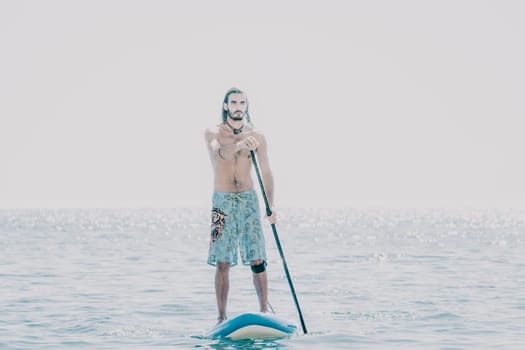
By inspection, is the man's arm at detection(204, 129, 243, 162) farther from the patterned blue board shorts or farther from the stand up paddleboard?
the stand up paddleboard

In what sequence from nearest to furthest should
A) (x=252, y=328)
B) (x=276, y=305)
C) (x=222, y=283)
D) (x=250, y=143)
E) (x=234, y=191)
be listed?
(x=250, y=143) < (x=252, y=328) < (x=234, y=191) < (x=222, y=283) < (x=276, y=305)

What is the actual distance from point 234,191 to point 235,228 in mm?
457

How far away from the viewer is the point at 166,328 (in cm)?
1191

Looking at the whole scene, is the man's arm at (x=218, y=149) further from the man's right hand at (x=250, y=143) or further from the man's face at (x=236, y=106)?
the man's face at (x=236, y=106)

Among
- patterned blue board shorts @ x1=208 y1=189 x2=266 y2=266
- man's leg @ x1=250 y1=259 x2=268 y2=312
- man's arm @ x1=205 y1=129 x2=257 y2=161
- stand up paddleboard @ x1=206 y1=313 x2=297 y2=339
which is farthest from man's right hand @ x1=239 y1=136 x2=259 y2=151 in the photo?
stand up paddleboard @ x1=206 y1=313 x2=297 y2=339

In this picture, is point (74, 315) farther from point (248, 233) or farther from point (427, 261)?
point (427, 261)

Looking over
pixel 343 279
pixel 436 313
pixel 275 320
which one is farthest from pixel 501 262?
pixel 275 320

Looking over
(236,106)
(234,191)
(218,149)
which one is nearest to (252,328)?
(234,191)

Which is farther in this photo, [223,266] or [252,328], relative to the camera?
[223,266]

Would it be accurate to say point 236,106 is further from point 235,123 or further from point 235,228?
point 235,228

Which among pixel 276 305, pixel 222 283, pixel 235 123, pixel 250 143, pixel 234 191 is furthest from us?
pixel 276 305

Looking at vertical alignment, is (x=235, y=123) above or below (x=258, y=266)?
above

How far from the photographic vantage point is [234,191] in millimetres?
10758

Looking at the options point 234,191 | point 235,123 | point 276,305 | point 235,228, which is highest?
point 235,123
